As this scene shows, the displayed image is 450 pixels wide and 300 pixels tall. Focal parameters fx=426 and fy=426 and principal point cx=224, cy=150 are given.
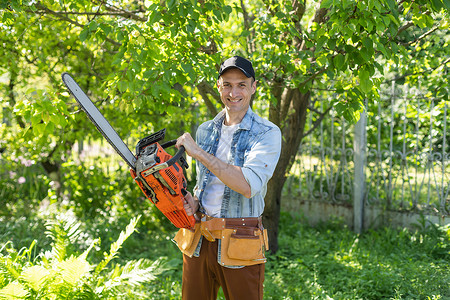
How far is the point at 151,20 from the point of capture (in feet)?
8.59

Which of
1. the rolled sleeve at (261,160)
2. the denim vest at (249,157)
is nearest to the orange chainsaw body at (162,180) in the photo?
the denim vest at (249,157)

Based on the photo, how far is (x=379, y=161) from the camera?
5461 mm

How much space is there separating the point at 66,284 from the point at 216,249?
4.40 feet

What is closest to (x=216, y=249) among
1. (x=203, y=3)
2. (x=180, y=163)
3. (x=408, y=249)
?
(x=180, y=163)

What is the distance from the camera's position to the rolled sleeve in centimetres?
194

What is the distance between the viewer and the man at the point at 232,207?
206 centimetres

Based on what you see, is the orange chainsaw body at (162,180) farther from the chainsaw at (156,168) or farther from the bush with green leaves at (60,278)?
the bush with green leaves at (60,278)

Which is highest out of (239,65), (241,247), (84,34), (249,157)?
(84,34)

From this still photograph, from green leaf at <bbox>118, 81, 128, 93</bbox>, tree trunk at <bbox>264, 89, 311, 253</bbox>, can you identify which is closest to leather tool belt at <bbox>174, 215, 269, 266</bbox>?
green leaf at <bbox>118, 81, 128, 93</bbox>

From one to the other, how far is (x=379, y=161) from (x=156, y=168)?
13.7 ft

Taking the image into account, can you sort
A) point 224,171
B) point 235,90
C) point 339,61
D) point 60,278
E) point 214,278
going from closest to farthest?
point 224,171
point 235,90
point 214,278
point 339,61
point 60,278

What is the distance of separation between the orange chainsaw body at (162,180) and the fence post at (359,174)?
375 centimetres

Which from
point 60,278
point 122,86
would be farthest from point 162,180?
point 60,278

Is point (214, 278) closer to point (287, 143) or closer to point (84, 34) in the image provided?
point (84, 34)
